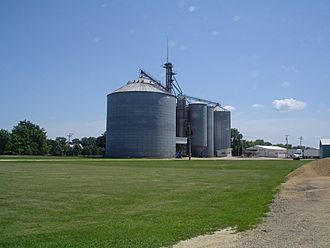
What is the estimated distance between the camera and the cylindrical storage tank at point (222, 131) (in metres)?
171

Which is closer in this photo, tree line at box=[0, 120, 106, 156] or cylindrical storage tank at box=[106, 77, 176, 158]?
cylindrical storage tank at box=[106, 77, 176, 158]

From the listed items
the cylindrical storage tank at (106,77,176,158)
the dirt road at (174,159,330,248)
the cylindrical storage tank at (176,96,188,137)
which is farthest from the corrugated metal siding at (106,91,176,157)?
the dirt road at (174,159,330,248)

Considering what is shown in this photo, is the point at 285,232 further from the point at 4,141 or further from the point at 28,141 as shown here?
the point at 4,141

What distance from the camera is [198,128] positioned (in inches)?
6043

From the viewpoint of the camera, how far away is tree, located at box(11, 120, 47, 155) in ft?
529

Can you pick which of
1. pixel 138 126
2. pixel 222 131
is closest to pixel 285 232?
pixel 138 126

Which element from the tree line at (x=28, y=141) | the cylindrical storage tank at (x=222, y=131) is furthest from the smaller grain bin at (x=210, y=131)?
the tree line at (x=28, y=141)

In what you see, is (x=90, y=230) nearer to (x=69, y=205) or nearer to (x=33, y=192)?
(x=69, y=205)

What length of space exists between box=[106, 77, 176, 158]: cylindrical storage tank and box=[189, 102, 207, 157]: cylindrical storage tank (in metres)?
20.8

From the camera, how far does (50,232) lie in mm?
11875

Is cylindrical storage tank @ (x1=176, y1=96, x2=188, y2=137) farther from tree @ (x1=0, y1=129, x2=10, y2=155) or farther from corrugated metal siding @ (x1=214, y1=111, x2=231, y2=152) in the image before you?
tree @ (x1=0, y1=129, x2=10, y2=155)

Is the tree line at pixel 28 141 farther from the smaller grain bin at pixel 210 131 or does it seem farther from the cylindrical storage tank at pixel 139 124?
the smaller grain bin at pixel 210 131

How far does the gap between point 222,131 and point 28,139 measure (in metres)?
76.6

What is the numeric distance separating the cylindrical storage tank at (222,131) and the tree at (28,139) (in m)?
69.5
